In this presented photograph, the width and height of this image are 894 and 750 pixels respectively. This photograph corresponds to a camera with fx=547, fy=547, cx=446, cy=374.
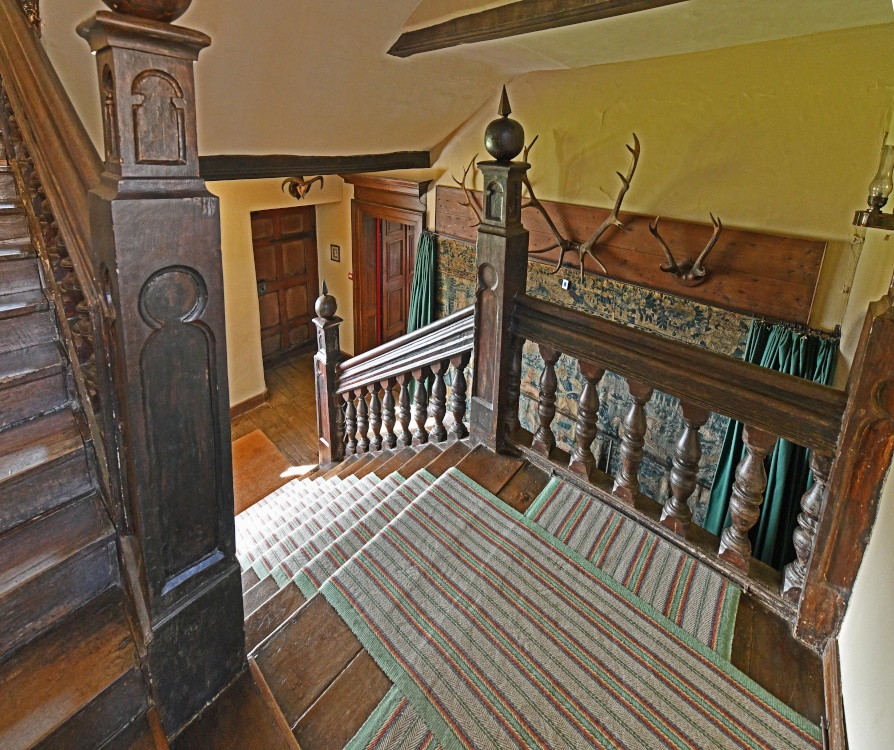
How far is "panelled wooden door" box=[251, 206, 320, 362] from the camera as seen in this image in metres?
6.11

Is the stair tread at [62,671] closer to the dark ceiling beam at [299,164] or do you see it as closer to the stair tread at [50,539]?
the stair tread at [50,539]

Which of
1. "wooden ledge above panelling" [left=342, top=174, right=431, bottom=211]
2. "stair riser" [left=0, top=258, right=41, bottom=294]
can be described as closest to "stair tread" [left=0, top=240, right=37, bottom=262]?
"stair riser" [left=0, top=258, right=41, bottom=294]

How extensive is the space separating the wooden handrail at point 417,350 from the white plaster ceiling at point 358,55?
163 cm

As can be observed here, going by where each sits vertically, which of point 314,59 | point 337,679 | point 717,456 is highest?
point 314,59

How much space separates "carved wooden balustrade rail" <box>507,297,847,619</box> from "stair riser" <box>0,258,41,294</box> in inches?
60.0

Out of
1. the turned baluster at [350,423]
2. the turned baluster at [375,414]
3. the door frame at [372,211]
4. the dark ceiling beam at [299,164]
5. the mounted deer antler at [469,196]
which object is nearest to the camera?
the turned baluster at [375,414]

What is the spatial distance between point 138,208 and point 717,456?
3.36 metres

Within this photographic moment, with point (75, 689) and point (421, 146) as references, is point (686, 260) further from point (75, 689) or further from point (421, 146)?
point (75, 689)

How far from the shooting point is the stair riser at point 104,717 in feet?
3.15

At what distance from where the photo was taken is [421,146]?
453 cm

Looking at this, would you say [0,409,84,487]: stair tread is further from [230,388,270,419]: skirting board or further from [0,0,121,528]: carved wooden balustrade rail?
[230,388,270,419]: skirting board

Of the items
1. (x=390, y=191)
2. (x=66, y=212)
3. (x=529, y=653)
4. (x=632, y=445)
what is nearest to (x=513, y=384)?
(x=632, y=445)

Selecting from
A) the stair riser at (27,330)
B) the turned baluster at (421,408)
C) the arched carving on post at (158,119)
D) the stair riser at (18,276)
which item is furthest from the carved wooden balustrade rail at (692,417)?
the stair riser at (18,276)

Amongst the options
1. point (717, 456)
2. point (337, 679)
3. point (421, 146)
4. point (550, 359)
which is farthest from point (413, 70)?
point (337, 679)
